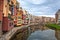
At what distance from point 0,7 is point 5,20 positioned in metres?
3.83

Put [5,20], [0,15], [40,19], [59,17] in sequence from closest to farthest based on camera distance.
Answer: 1. [0,15]
2. [5,20]
3. [59,17]
4. [40,19]

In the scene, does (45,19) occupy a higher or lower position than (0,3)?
lower

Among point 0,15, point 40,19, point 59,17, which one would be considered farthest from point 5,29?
point 40,19

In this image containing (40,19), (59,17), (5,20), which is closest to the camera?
(5,20)

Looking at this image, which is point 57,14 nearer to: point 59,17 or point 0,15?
point 59,17

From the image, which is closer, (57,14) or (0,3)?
(0,3)

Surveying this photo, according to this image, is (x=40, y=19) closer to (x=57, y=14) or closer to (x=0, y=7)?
(x=57, y=14)

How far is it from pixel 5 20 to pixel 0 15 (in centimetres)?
383

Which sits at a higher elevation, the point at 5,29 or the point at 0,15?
the point at 0,15

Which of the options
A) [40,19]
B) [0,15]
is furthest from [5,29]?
[40,19]

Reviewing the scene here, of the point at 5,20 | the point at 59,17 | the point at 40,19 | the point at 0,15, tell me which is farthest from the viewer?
the point at 40,19

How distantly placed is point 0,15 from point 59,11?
351 feet

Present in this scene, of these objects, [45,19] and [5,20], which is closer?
[5,20]

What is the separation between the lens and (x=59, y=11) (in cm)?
13425
